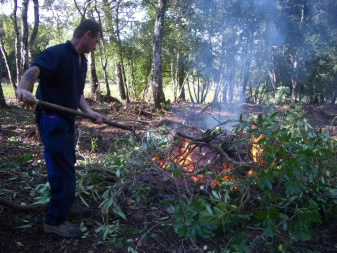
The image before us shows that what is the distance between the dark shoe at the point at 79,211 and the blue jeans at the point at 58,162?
31cm

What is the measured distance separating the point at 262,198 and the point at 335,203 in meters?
0.88

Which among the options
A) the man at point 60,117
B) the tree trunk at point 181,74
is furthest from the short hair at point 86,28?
the tree trunk at point 181,74

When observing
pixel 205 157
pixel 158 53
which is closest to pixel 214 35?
pixel 158 53

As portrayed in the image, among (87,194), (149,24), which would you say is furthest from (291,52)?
(87,194)

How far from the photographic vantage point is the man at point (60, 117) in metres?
2.19

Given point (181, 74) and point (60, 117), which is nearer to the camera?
point (60, 117)

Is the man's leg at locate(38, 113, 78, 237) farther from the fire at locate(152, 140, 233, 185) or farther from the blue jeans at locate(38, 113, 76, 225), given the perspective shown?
the fire at locate(152, 140, 233, 185)

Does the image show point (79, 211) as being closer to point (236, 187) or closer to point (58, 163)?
point (58, 163)

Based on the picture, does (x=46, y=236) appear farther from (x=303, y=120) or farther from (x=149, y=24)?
(x=149, y=24)

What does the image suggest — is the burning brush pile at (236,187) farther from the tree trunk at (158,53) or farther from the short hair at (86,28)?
the tree trunk at (158,53)

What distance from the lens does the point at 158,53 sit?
9.66 metres

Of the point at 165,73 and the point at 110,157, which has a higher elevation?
the point at 165,73

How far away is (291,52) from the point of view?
13836 mm

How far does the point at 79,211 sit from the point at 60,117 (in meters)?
0.95
